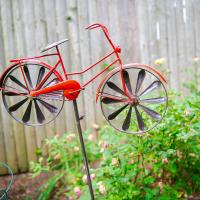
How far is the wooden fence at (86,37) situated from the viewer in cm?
349

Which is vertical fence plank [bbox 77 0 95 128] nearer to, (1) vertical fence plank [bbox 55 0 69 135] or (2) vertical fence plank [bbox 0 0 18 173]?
(1) vertical fence plank [bbox 55 0 69 135]

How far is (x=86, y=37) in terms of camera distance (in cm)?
368

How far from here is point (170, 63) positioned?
4074 mm

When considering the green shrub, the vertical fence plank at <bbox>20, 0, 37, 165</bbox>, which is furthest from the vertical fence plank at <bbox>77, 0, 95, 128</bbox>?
the green shrub

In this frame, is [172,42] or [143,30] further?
[172,42]

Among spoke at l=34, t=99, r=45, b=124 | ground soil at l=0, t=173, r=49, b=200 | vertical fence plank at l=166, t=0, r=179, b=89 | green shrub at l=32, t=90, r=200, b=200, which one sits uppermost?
vertical fence plank at l=166, t=0, r=179, b=89

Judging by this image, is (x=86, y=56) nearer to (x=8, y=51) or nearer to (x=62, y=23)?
(x=62, y=23)

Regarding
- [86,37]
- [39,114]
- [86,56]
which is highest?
[86,37]

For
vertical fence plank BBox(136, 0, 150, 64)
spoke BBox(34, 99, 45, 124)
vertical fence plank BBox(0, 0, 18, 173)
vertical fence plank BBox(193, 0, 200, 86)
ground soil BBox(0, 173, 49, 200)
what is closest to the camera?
spoke BBox(34, 99, 45, 124)

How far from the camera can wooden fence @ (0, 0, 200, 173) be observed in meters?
3.49

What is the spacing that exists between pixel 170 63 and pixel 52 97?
245 cm

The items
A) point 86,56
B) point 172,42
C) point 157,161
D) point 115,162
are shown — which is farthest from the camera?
point 172,42

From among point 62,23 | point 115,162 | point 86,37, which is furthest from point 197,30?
point 115,162

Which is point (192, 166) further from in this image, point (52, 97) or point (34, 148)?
point (34, 148)
